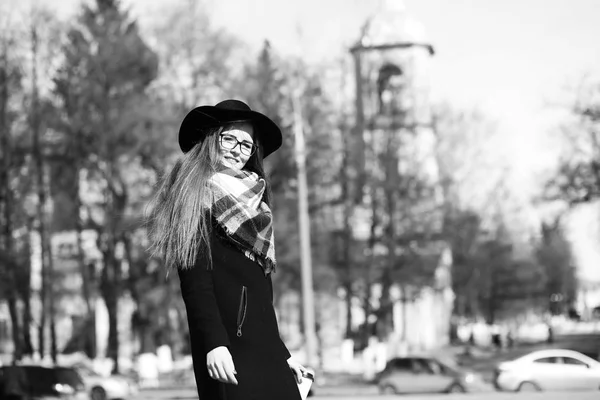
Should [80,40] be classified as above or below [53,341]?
above

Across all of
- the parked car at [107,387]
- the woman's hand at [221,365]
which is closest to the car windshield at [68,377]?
the parked car at [107,387]

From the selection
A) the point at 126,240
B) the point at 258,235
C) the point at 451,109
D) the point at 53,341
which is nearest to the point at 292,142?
the point at 126,240

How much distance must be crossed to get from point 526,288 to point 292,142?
155 ft

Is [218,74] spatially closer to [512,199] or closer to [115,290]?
[115,290]

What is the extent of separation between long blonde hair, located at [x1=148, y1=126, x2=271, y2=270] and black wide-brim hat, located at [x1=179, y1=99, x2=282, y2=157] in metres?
0.04

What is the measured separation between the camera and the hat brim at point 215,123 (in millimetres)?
4539

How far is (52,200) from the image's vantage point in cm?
4078

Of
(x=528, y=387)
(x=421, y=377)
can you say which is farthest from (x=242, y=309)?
(x=421, y=377)

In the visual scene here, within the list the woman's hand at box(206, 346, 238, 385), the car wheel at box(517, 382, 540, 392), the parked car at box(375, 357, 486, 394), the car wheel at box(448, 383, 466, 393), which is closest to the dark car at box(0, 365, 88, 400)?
the parked car at box(375, 357, 486, 394)

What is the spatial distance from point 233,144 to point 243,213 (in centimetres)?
36

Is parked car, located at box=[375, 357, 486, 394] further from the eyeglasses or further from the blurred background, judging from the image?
the eyeglasses

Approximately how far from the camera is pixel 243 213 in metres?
4.35

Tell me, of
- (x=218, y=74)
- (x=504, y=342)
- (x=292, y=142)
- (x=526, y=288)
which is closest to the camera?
(x=292, y=142)

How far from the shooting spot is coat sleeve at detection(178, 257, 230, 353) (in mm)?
4163
